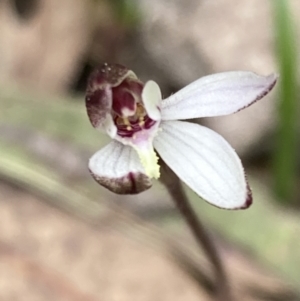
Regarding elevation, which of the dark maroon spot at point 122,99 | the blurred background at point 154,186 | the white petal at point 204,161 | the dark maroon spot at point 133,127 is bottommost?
the blurred background at point 154,186

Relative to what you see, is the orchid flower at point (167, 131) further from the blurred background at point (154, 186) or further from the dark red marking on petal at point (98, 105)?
the blurred background at point (154, 186)

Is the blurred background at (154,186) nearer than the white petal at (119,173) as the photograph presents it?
No

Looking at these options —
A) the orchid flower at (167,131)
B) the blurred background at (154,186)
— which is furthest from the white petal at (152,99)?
the blurred background at (154,186)

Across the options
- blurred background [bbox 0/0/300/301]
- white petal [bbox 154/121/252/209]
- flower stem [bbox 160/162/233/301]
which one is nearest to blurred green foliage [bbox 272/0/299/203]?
blurred background [bbox 0/0/300/301]

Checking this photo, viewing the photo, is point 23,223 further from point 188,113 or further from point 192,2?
point 192,2

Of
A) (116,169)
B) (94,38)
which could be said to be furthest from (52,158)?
(116,169)

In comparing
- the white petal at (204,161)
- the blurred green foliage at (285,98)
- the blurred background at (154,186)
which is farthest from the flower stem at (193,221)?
the blurred green foliage at (285,98)

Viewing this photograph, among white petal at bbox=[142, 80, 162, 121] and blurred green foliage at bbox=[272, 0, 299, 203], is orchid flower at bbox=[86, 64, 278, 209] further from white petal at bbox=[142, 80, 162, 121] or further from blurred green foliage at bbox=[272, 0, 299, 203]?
blurred green foliage at bbox=[272, 0, 299, 203]

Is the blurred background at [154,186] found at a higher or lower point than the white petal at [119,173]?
lower

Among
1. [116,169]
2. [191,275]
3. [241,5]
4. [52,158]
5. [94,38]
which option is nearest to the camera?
[116,169]
